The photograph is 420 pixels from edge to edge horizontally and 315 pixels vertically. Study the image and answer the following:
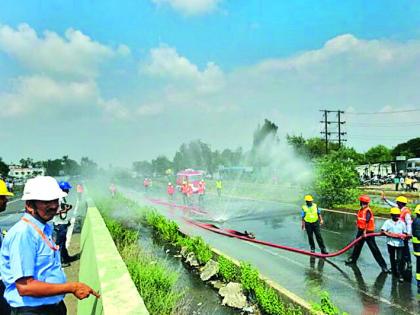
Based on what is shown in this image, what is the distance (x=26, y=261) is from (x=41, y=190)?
21.5 inches

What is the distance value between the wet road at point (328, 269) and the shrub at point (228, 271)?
1092 mm

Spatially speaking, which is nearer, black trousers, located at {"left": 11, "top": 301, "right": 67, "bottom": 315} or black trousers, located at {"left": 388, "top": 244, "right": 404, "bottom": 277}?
black trousers, located at {"left": 11, "top": 301, "right": 67, "bottom": 315}

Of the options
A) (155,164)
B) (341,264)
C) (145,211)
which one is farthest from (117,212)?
(155,164)

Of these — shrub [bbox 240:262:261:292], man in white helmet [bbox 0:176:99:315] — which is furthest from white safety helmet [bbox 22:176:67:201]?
shrub [bbox 240:262:261:292]

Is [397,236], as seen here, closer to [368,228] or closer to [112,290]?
[368,228]

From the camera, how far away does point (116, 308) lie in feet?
10.8

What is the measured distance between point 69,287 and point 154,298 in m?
3.11

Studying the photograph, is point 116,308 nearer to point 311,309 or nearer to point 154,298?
point 154,298

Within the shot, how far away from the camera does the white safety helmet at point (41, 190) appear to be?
2963 mm

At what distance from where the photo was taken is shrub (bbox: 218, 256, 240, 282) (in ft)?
27.9

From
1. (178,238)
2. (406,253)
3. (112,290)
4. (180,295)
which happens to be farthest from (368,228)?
(112,290)

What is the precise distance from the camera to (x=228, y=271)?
341 inches

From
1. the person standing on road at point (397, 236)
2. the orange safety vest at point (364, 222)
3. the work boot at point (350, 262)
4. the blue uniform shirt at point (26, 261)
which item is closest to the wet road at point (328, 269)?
the work boot at point (350, 262)

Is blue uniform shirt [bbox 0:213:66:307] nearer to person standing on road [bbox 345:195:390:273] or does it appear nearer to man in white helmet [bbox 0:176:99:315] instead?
man in white helmet [bbox 0:176:99:315]
